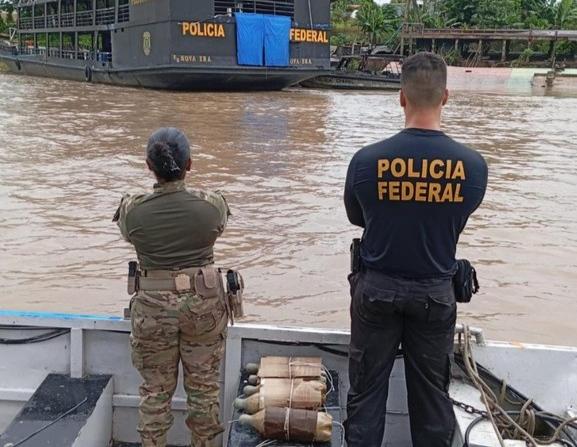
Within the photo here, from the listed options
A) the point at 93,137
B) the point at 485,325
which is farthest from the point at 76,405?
the point at 93,137

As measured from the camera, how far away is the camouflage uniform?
2514 millimetres

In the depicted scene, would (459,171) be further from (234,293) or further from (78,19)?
(78,19)

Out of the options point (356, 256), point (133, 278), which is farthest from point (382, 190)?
point (133, 278)

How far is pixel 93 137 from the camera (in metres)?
13.7

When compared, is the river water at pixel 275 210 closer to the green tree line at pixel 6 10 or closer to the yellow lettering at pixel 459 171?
the yellow lettering at pixel 459 171

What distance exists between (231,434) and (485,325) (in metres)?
3.31

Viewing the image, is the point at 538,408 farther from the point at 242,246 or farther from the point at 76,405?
the point at 242,246

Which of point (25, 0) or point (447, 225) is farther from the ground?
point (25, 0)

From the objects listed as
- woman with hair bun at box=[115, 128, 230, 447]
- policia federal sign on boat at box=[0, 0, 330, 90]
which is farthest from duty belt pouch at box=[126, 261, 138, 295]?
policia federal sign on boat at box=[0, 0, 330, 90]

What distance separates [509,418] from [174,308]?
1.30 meters

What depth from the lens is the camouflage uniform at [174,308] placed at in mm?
2514

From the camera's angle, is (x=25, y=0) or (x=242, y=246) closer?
(x=242, y=246)

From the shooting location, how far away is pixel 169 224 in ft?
8.22

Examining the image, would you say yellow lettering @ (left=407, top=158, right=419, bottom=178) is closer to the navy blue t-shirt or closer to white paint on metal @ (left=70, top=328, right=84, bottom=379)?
the navy blue t-shirt
